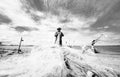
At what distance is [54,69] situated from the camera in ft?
8.85

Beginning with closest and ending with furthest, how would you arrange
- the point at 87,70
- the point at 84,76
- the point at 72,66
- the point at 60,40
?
the point at 84,76, the point at 87,70, the point at 72,66, the point at 60,40

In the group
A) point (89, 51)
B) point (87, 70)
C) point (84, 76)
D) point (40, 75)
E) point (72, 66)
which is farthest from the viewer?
point (89, 51)

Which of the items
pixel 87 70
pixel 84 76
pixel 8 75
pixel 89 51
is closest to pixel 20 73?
pixel 8 75

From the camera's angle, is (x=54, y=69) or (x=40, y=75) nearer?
(x=40, y=75)

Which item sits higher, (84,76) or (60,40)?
(60,40)

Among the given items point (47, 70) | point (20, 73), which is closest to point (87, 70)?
point (47, 70)

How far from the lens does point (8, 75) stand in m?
2.62

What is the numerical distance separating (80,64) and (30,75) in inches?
103

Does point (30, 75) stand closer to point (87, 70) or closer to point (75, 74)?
point (75, 74)

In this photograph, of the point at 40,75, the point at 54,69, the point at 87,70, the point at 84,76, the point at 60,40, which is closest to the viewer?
the point at 40,75

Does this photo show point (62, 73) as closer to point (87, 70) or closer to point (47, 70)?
point (47, 70)

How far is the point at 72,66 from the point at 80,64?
0.49 metres

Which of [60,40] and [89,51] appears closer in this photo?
[60,40]

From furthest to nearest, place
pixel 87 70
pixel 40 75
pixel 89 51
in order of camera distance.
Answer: pixel 89 51
pixel 87 70
pixel 40 75
